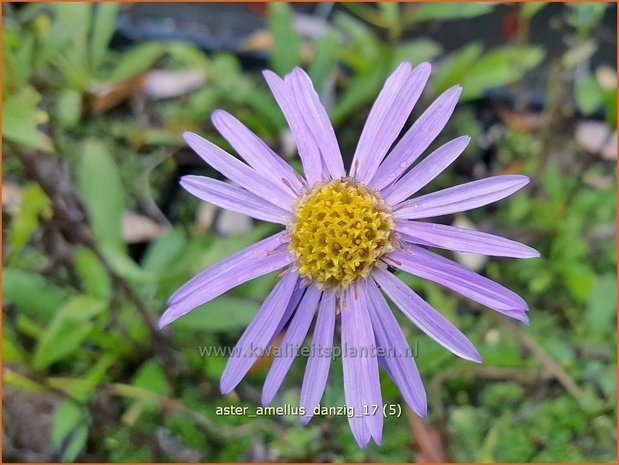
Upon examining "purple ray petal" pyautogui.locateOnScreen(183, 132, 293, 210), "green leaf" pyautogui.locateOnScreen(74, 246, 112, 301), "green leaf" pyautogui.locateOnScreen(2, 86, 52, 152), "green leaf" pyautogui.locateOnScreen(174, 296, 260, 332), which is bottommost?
"purple ray petal" pyautogui.locateOnScreen(183, 132, 293, 210)

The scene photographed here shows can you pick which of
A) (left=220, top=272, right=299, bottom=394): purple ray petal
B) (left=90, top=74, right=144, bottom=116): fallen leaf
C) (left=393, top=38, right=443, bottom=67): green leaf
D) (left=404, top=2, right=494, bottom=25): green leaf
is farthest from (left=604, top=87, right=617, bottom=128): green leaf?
(left=90, top=74, right=144, bottom=116): fallen leaf

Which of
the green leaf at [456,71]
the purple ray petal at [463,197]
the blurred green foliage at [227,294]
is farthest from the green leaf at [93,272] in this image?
the green leaf at [456,71]

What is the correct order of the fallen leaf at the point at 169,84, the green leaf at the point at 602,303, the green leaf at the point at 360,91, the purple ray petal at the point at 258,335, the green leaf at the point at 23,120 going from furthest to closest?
1. the fallen leaf at the point at 169,84
2. the green leaf at the point at 360,91
3. the green leaf at the point at 602,303
4. the green leaf at the point at 23,120
5. the purple ray petal at the point at 258,335

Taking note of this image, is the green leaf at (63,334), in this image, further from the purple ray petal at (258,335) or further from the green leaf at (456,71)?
the green leaf at (456,71)

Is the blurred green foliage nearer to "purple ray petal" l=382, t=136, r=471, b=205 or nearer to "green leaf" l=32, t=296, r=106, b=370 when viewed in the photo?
"green leaf" l=32, t=296, r=106, b=370

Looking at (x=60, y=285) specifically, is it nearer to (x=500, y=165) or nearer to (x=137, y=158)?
(x=137, y=158)

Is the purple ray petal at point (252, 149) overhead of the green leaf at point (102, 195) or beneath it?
beneath

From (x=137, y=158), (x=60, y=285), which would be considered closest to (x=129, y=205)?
(x=137, y=158)
